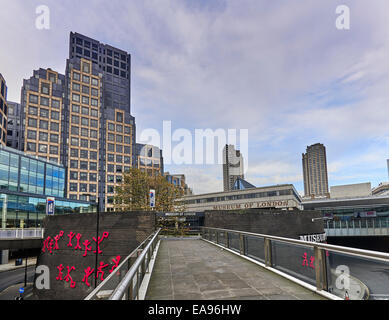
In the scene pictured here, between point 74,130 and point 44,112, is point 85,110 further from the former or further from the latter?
point 44,112

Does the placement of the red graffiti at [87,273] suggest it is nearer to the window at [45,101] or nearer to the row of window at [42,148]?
the row of window at [42,148]

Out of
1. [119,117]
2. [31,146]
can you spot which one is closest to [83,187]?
[31,146]

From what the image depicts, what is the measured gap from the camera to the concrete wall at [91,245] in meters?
19.9

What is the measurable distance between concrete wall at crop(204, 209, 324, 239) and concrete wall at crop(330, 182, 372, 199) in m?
100

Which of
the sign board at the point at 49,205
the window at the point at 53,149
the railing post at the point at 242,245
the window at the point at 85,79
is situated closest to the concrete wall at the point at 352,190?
the window at the point at 85,79

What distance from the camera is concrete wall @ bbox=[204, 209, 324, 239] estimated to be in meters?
25.3

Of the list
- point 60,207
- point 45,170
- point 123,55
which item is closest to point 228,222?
point 60,207

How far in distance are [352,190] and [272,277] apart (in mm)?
131597

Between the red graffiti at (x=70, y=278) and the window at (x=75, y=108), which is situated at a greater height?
the window at (x=75, y=108)

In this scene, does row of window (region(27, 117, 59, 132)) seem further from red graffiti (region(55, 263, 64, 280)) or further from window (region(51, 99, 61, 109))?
red graffiti (region(55, 263, 64, 280))

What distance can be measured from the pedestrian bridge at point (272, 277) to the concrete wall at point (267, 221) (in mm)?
16776

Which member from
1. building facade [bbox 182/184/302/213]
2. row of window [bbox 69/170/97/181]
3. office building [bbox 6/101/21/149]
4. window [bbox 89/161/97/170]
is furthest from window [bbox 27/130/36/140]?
building facade [bbox 182/184/302/213]

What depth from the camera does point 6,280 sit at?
114 ft

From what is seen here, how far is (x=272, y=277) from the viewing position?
22.1ft
